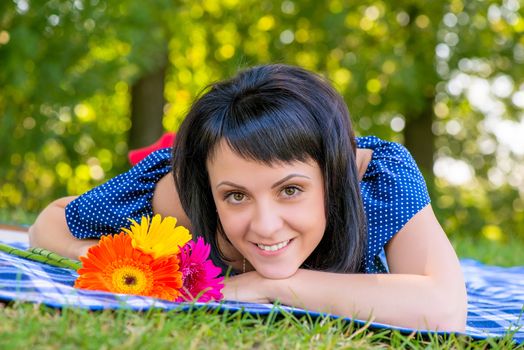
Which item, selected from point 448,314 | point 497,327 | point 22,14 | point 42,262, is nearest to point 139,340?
point 448,314

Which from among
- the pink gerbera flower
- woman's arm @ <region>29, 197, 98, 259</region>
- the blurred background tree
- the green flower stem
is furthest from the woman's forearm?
the blurred background tree

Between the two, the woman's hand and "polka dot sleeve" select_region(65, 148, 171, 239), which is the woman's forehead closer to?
the woman's hand

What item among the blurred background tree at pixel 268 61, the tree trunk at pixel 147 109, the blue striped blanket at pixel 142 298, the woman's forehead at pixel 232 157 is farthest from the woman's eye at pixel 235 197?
the tree trunk at pixel 147 109

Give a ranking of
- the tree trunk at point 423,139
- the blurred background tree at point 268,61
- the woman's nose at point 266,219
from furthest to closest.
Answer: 1. the tree trunk at point 423,139
2. the blurred background tree at point 268,61
3. the woman's nose at point 266,219

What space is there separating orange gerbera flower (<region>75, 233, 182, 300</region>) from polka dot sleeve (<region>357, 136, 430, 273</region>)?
0.88 meters

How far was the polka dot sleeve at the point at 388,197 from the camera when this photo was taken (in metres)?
2.79

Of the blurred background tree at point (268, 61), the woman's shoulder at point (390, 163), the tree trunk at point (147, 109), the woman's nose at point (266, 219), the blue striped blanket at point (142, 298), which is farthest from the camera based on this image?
the tree trunk at point (147, 109)

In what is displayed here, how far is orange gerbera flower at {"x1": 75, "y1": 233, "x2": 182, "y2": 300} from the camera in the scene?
7.45 ft

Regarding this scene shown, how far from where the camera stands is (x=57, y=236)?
330 centimetres

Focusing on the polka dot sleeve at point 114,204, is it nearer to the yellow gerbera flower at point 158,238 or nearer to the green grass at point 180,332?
the yellow gerbera flower at point 158,238

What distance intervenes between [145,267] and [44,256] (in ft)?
2.82

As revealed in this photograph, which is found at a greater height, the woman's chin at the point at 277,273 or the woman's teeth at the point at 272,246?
the woman's teeth at the point at 272,246

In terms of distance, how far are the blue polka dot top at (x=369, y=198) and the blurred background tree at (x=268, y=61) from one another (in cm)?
443

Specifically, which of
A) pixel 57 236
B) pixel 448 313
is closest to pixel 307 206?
pixel 448 313
